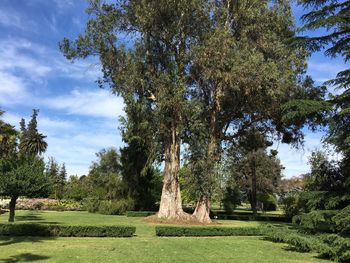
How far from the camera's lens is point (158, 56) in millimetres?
29594

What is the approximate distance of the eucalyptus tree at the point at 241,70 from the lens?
2567cm

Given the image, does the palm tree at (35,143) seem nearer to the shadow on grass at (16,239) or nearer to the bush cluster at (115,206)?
the bush cluster at (115,206)

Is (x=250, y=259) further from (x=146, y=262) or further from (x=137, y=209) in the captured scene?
(x=137, y=209)

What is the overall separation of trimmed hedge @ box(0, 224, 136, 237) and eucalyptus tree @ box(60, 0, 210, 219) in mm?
10225

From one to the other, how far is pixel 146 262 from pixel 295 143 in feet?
74.2

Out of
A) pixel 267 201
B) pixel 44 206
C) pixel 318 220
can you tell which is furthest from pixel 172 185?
pixel 267 201

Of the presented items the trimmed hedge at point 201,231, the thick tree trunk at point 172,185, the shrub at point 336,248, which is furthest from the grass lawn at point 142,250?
the thick tree trunk at point 172,185

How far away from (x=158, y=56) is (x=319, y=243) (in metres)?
19.4

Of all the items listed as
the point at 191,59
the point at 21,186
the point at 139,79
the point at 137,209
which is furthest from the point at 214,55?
the point at 137,209

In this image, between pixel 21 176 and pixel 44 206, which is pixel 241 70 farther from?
pixel 44 206

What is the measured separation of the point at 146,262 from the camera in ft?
40.6

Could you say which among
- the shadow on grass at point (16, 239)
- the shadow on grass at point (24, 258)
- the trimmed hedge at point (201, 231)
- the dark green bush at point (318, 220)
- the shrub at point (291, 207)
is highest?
the shrub at point (291, 207)

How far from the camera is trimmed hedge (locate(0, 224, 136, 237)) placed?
18000mm

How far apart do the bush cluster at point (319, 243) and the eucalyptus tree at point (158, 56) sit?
12.2m
